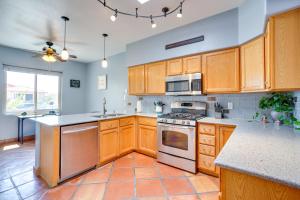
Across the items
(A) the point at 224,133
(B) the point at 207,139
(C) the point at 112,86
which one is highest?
(C) the point at 112,86

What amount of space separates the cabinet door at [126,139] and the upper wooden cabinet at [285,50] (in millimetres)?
2631

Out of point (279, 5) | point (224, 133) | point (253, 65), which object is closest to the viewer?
point (279, 5)

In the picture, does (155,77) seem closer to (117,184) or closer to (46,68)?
(117,184)

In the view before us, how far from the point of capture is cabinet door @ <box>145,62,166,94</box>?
324 centimetres

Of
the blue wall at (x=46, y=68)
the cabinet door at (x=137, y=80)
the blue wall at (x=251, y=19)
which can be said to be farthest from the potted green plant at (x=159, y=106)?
the blue wall at (x=46, y=68)

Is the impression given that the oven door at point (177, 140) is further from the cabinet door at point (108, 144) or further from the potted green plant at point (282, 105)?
the potted green plant at point (282, 105)

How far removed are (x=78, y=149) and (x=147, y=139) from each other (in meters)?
1.41

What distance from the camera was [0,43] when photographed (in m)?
3.79

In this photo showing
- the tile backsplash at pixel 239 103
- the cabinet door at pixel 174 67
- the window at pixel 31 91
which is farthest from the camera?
the window at pixel 31 91

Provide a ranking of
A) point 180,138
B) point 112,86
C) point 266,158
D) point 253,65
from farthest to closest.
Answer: point 112,86
point 180,138
point 253,65
point 266,158

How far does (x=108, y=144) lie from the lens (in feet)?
9.30

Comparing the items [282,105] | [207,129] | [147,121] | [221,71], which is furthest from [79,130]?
[282,105]

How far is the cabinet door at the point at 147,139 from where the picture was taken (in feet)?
10.1

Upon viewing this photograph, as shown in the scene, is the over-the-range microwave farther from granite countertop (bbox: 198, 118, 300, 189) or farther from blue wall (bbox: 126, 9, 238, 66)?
granite countertop (bbox: 198, 118, 300, 189)
